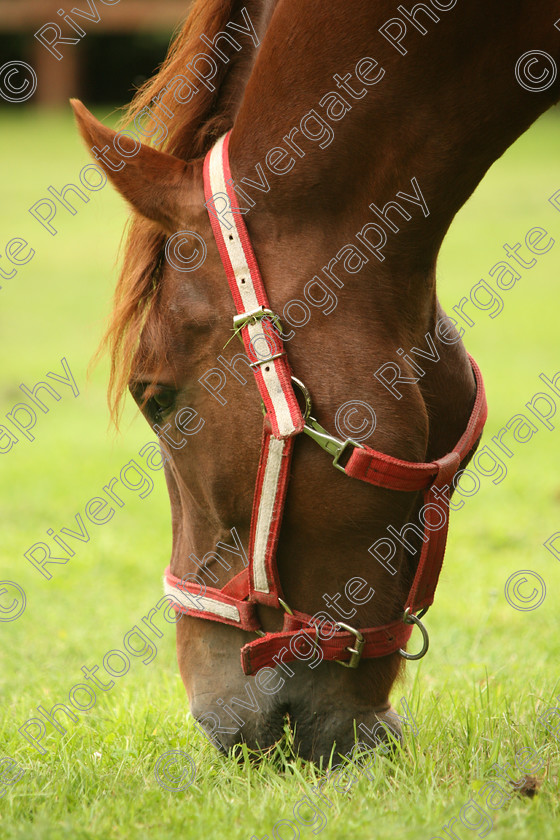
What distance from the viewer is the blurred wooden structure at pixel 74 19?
25.8 m

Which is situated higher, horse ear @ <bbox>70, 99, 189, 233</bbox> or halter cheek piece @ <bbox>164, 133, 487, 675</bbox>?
horse ear @ <bbox>70, 99, 189, 233</bbox>

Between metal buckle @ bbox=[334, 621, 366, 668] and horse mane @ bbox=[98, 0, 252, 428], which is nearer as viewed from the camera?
metal buckle @ bbox=[334, 621, 366, 668]

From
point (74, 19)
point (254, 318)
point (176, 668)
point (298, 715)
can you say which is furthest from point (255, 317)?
point (74, 19)

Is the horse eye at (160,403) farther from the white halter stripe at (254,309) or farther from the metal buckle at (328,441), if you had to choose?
the metal buckle at (328,441)

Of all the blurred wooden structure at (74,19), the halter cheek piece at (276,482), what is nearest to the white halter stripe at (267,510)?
the halter cheek piece at (276,482)

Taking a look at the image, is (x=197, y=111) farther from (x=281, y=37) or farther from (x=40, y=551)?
(x=40, y=551)

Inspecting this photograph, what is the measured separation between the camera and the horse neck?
1896 millimetres

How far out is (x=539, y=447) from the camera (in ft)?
25.8

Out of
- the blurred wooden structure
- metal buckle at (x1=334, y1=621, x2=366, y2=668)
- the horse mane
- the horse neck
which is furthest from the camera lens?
the blurred wooden structure

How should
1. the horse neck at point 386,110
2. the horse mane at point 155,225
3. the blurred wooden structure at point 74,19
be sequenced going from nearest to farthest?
the horse neck at point 386,110
the horse mane at point 155,225
the blurred wooden structure at point 74,19

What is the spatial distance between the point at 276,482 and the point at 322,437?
0.15 meters

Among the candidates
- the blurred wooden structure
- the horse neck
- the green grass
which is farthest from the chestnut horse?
the blurred wooden structure

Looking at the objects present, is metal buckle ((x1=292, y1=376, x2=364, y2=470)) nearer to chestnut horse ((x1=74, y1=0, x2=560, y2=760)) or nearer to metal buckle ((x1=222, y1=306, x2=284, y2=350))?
chestnut horse ((x1=74, y1=0, x2=560, y2=760))

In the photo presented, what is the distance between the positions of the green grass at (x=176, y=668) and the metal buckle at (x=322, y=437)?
510 millimetres
